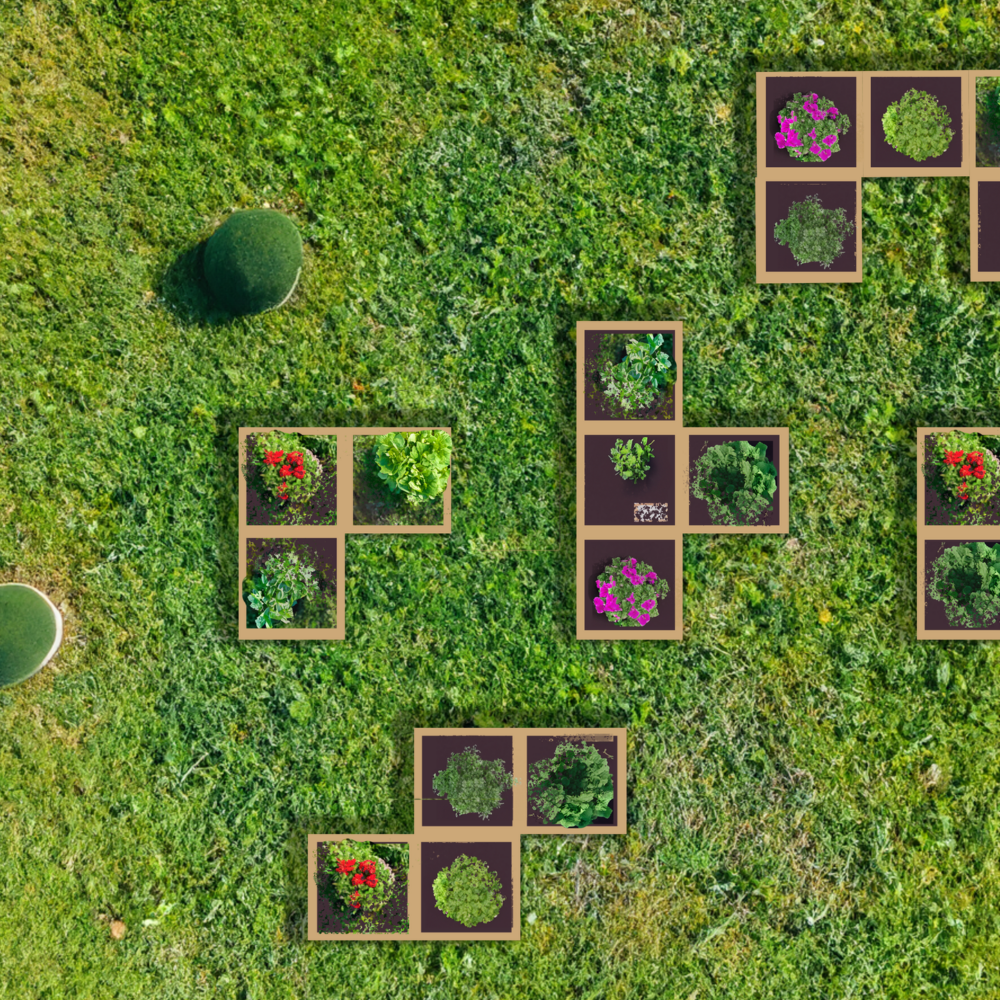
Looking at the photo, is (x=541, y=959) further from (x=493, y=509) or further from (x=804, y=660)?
(x=493, y=509)

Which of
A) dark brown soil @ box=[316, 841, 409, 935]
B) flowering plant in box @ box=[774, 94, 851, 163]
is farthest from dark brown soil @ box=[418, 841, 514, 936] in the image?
flowering plant in box @ box=[774, 94, 851, 163]

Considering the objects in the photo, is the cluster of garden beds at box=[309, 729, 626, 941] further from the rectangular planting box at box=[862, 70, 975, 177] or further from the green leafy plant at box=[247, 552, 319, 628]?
the rectangular planting box at box=[862, 70, 975, 177]

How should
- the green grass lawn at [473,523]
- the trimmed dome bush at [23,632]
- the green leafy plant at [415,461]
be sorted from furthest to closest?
1. the green grass lawn at [473,523]
2. the green leafy plant at [415,461]
3. the trimmed dome bush at [23,632]

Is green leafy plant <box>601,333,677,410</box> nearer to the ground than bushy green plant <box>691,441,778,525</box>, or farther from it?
farther from it

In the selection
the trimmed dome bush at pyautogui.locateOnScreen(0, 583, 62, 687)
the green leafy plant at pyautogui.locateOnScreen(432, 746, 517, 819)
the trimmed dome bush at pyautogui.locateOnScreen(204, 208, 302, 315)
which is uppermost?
the trimmed dome bush at pyautogui.locateOnScreen(204, 208, 302, 315)

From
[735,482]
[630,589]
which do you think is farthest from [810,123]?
[630,589]

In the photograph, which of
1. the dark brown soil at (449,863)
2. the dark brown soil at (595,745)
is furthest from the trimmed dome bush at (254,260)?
the dark brown soil at (449,863)

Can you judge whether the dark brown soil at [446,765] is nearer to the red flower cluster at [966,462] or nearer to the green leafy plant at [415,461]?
the green leafy plant at [415,461]

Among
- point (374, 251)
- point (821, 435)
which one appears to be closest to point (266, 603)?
point (374, 251)
